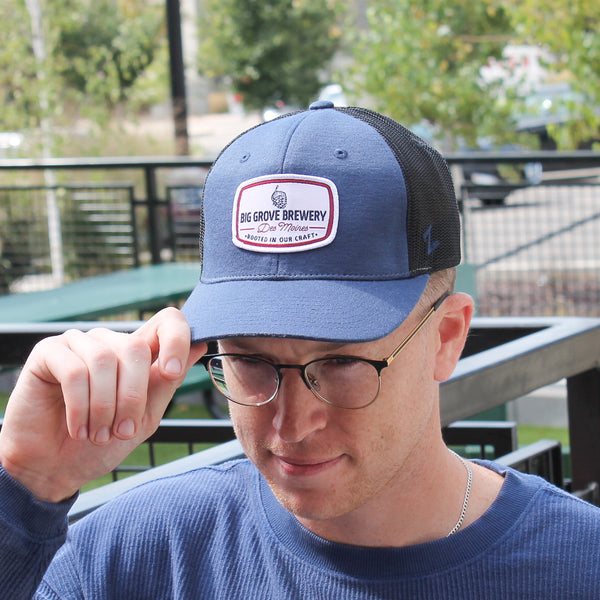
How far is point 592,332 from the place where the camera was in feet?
6.85

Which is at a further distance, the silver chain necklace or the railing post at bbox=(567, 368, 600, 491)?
the railing post at bbox=(567, 368, 600, 491)

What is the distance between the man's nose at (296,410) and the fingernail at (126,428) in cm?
20

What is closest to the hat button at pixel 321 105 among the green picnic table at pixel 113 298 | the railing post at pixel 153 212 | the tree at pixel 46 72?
the green picnic table at pixel 113 298

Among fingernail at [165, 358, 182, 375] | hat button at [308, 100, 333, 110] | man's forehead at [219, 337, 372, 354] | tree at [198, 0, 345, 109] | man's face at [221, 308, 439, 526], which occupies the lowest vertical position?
man's face at [221, 308, 439, 526]

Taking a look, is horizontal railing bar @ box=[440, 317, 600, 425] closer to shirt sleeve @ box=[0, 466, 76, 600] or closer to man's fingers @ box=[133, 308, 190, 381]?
man's fingers @ box=[133, 308, 190, 381]

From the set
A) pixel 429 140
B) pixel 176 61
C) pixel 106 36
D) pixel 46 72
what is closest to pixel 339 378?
pixel 176 61

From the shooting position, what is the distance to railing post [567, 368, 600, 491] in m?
2.12

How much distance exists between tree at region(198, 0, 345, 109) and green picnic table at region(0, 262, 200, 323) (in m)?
20.3

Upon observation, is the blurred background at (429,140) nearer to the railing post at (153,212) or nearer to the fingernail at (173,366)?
the railing post at (153,212)

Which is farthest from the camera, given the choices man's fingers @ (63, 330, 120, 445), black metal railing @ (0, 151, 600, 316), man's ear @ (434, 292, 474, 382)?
black metal railing @ (0, 151, 600, 316)

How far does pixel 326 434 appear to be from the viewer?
1286 millimetres

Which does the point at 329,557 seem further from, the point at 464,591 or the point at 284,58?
the point at 284,58

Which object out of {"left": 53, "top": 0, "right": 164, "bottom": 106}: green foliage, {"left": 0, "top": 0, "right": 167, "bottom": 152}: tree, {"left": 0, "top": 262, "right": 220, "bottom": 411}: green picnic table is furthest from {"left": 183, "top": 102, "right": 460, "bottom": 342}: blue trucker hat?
{"left": 53, "top": 0, "right": 164, "bottom": 106}: green foliage

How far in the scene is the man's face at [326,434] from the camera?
4.19ft
